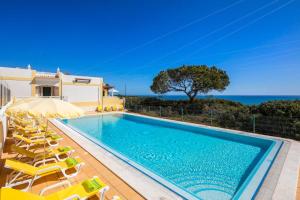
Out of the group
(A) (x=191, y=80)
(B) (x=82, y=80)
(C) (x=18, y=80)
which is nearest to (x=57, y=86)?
(B) (x=82, y=80)

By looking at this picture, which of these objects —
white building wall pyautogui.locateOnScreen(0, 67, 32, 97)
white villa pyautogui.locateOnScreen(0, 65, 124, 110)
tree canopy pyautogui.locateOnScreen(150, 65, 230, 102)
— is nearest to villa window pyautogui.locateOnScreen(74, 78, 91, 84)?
white villa pyautogui.locateOnScreen(0, 65, 124, 110)

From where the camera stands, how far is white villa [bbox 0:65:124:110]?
16391 millimetres

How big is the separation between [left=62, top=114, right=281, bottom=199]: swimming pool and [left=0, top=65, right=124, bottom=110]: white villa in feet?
37.5

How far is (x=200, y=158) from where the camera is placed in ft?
20.5

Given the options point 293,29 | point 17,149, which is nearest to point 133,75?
point 293,29

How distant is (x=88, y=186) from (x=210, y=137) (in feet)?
26.1

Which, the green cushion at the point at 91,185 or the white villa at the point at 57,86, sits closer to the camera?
the green cushion at the point at 91,185

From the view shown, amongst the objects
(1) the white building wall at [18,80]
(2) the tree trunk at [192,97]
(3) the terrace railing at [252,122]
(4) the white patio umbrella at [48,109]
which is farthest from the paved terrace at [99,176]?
(2) the tree trunk at [192,97]

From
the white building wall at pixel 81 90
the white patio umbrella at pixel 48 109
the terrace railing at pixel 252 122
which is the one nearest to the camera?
the white patio umbrella at pixel 48 109

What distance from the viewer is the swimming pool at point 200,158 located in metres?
4.12

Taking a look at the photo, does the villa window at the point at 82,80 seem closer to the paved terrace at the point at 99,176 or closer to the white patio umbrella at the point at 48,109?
the paved terrace at the point at 99,176

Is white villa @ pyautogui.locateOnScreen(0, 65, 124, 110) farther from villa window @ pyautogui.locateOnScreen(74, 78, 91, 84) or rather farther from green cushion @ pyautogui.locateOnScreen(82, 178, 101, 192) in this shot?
green cushion @ pyautogui.locateOnScreen(82, 178, 101, 192)

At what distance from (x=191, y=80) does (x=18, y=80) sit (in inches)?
716

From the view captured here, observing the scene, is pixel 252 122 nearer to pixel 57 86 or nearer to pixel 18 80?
pixel 57 86
